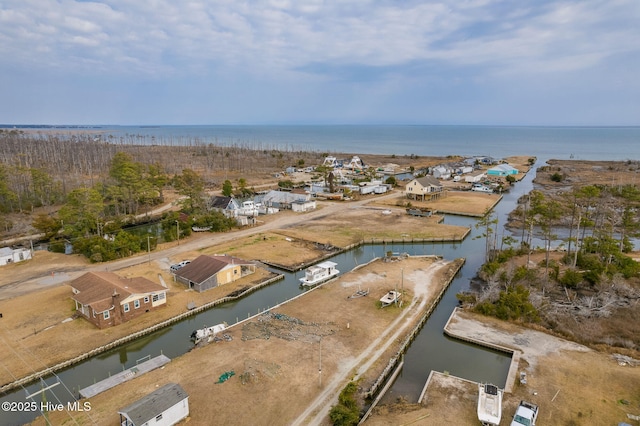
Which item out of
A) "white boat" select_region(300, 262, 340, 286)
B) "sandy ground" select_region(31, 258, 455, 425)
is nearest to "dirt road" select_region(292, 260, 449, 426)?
"sandy ground" select_region(31, 258, 455, 425)

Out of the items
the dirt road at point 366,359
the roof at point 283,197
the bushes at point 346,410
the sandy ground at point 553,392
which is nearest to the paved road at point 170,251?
the roof at point 283,197

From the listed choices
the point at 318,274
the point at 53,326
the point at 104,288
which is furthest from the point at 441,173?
the point at 53,326

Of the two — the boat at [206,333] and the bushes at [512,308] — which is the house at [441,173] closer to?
the bushes at [512,308]

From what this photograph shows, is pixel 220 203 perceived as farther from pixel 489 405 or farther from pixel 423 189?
pixel 489 405

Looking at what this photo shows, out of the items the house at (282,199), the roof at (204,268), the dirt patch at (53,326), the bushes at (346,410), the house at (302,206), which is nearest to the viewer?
the bushes at (346,410)

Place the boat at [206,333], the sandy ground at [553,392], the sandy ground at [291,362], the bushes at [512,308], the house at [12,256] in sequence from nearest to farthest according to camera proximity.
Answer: the sandy ground at [553,392]
the sandy ground at [291,362]
the boat at [206,333]
the bushes at [512,308]
the house at [12,256]

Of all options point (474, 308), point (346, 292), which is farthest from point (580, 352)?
point (346, 292)

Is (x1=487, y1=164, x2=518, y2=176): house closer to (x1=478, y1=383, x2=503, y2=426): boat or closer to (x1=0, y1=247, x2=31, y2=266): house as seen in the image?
(x1=478, y1=383, x2=503, y2=426): boat
